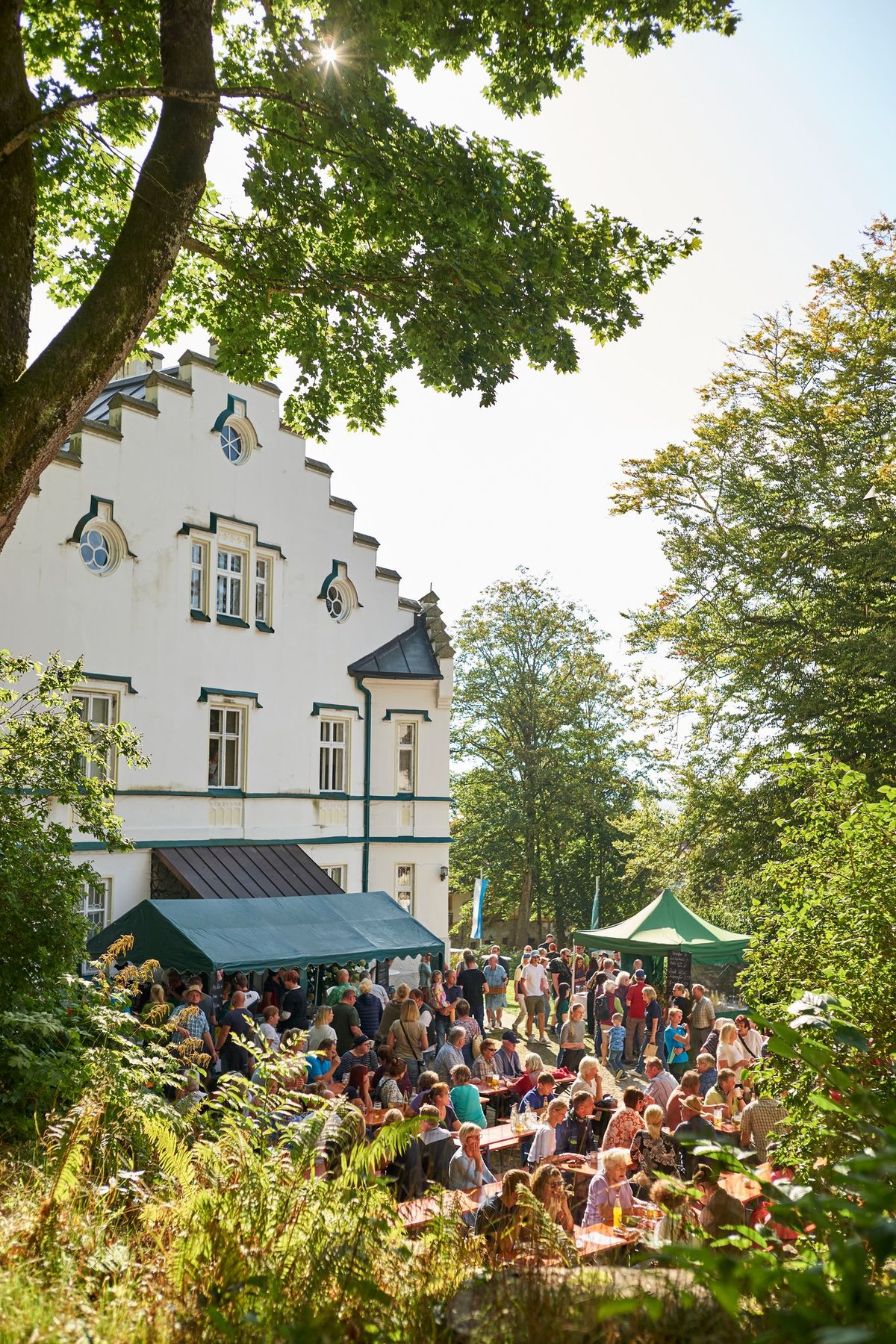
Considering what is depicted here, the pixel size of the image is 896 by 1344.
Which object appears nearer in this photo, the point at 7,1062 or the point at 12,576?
the point at 7,1062

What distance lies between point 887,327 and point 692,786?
10.1 m

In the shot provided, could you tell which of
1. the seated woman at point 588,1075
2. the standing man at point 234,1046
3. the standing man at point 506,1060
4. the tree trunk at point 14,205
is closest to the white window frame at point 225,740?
the standing man at point 234,1046

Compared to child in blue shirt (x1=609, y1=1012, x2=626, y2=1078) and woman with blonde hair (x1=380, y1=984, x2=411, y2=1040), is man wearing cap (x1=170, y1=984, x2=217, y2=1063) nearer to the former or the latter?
woman with blonde hair (x1=380, y1=984, x2=411, y2=1040)

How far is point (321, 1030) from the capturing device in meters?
12.2

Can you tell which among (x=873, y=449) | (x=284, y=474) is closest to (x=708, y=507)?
(x=873, y=449)

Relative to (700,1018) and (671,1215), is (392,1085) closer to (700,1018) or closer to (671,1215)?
(700,1018)

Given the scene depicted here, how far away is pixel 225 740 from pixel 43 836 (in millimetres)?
12941

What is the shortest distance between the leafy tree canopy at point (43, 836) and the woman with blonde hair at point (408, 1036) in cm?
489

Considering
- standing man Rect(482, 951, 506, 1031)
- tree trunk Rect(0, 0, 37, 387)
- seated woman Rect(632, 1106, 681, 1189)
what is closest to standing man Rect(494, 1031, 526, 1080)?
seated woman Rect(632, 1106, 681, 1189)

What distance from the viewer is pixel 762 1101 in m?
10.0

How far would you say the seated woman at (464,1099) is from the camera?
10461 millimetres

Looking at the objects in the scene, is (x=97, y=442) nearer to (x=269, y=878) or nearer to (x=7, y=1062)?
(x=269, y=878)

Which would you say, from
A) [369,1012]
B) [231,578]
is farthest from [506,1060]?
[231,578]

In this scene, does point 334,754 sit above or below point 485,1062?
above
